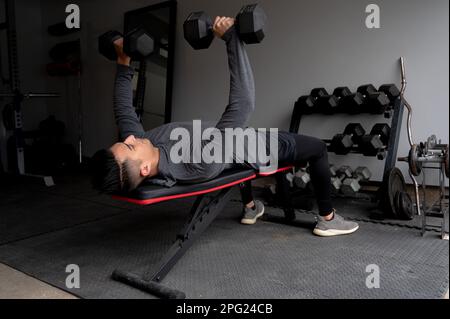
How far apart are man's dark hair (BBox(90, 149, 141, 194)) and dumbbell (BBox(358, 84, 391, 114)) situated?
1.65m

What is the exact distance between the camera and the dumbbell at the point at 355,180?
2.48 meters

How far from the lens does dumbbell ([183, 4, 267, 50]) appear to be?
1464 mm

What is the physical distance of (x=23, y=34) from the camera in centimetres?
502

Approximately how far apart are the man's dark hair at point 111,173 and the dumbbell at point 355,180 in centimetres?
152

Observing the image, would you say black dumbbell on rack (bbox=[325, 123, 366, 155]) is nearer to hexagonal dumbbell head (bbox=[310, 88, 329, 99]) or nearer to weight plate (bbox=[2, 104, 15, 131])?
hexagonal dumbbell head (bbox=[310, 88, 329, 99])

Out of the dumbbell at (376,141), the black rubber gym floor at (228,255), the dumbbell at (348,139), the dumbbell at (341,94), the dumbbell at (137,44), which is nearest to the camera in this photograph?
the black rubber gym floor at (228,255)

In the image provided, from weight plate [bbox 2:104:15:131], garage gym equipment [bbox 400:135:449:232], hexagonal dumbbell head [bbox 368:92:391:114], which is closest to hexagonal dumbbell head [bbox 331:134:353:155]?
hexagonal dumbbell head [bbox 368:92:391:114]

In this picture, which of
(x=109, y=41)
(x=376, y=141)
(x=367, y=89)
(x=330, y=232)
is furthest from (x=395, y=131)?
(x=109, y=41)

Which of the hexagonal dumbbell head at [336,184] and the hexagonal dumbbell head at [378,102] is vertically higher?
the hexagonal dumbbell head at [378,102]

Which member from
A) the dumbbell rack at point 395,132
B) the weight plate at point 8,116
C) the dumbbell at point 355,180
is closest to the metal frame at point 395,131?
the dumbbell rack at point 395,132

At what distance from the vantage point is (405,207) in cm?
218

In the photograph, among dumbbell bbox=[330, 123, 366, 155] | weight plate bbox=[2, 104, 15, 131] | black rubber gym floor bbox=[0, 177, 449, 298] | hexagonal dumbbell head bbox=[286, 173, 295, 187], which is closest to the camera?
black rubber gym floor bbox=[0, 177, 449, 298]

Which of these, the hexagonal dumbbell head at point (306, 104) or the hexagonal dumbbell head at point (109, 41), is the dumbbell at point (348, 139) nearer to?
the hexagonal dumbbell head at point (306, 104)

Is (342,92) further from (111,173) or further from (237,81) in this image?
(111,173)
